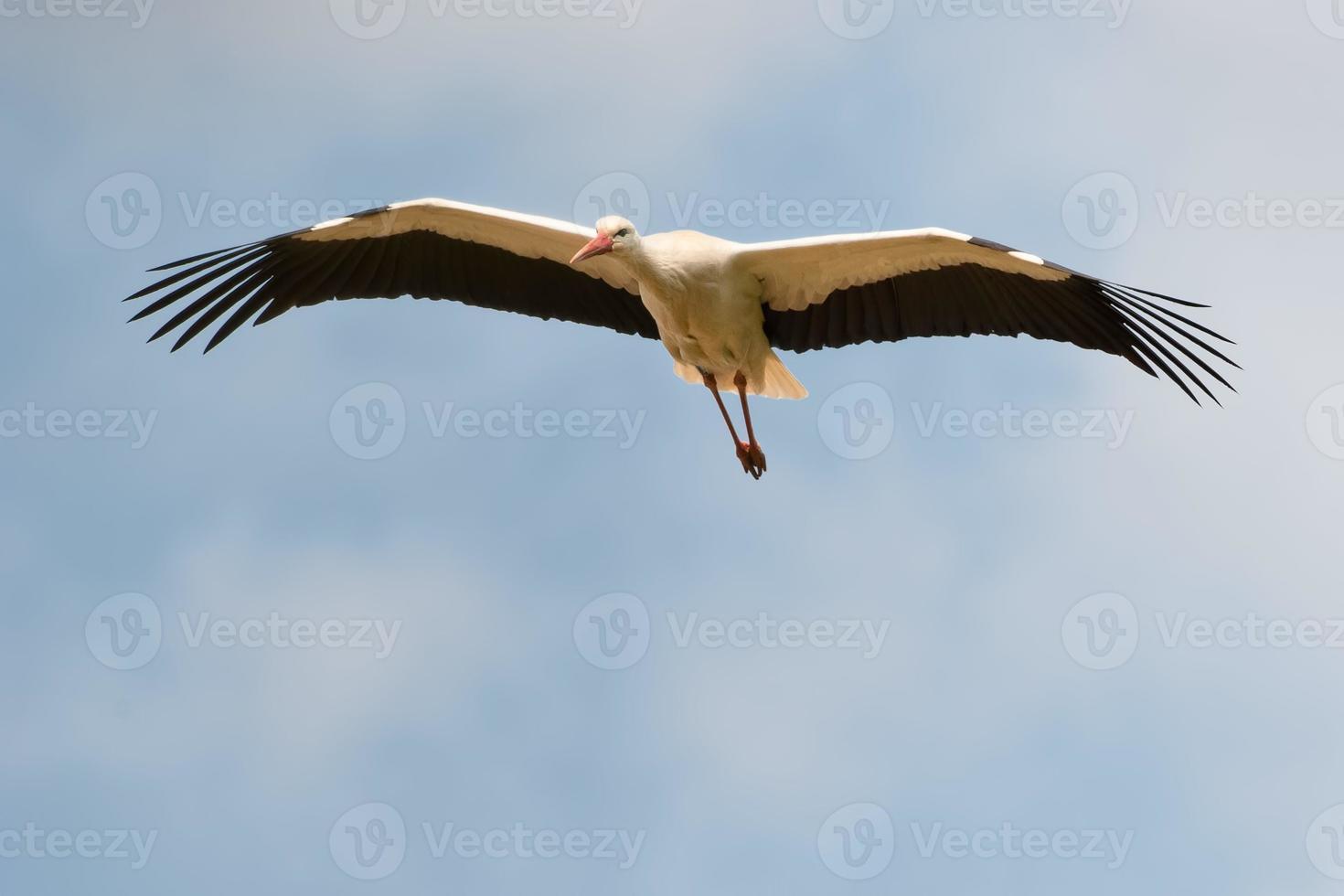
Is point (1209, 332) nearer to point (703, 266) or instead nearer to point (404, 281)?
point (703, 266)

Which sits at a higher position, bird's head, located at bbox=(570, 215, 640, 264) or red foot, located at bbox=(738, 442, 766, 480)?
bird's head, located at bbox=(570, 215, 640, 264)

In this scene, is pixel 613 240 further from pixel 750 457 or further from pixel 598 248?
pixel 750 457

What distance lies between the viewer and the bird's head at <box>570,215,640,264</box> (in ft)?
36.5

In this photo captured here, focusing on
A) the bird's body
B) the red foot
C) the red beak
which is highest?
the red beak

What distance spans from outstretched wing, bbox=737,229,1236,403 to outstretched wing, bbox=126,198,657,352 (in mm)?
1156

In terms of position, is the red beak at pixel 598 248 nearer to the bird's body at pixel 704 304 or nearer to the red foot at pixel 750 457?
the bird's body at pixel 704 304

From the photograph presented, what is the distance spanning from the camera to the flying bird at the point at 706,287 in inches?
446

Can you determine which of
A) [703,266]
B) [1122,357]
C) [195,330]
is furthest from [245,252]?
[1122,357]

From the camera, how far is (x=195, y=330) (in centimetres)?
1189

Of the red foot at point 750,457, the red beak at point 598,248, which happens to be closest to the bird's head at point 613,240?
the red beak at point 598,248

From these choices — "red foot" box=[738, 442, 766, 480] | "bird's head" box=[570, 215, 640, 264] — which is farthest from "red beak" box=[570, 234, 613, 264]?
"red foot" box=[738, 442, 766, 480]

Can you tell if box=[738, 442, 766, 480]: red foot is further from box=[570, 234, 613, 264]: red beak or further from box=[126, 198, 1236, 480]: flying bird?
box=[570, 234, 613, 264]: red beak

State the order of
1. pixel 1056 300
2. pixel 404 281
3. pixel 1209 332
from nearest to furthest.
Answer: pixel 1209 332, pixel 1056 300, pixel 404 281

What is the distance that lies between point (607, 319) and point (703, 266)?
4.86 ft
